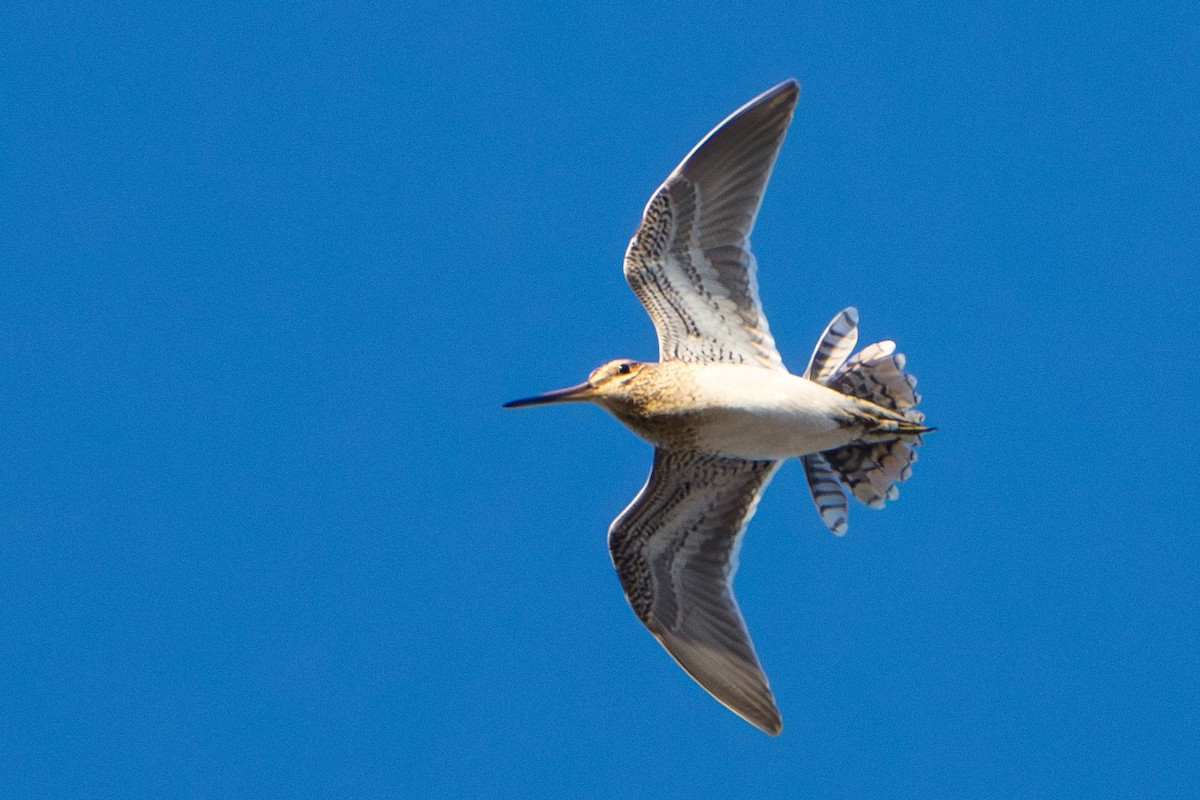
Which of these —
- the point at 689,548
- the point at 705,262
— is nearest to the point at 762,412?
the point at 705,262

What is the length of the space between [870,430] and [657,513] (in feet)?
4.38

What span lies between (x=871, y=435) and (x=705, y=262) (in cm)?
138

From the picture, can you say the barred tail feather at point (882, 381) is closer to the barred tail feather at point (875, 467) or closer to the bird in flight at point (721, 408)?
the bird in flight at point (721, 408)

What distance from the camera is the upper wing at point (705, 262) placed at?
10805 millimetres

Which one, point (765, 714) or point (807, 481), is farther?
point (807, 481)

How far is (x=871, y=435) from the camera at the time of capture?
10.8 meters

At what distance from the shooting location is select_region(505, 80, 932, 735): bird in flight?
10508 millimetres

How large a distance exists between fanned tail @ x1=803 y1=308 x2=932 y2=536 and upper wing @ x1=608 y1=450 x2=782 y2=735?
407 millimetres

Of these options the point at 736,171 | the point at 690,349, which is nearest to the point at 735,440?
the point at 690,349

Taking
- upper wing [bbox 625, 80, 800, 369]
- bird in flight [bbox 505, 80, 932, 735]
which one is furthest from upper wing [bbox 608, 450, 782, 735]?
upper wing [bbox 625, 80, 800, 369]

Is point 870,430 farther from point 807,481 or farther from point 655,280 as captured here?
point 655,280

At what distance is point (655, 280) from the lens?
10922mm

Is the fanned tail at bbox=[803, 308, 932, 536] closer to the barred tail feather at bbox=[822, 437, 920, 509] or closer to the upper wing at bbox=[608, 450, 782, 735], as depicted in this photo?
the barred tail feather at bbox=[822, 437, 920, 509]

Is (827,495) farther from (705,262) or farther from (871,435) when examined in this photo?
(705,262)
